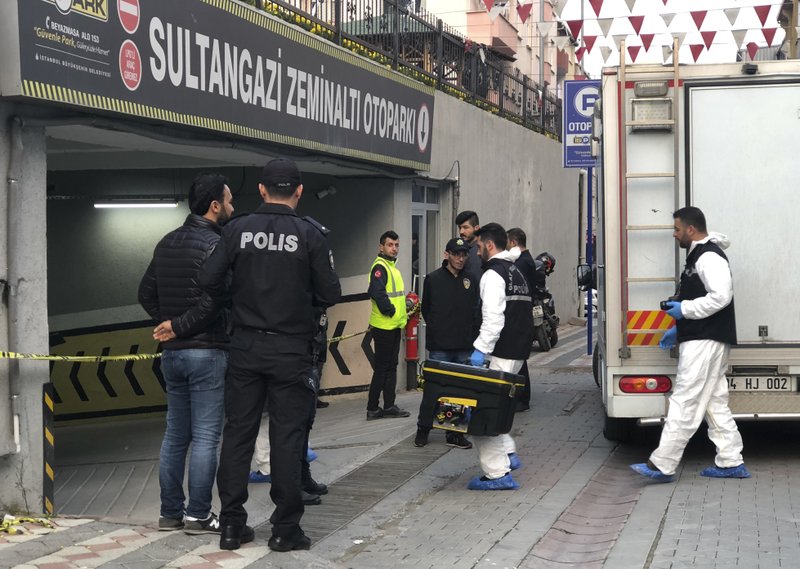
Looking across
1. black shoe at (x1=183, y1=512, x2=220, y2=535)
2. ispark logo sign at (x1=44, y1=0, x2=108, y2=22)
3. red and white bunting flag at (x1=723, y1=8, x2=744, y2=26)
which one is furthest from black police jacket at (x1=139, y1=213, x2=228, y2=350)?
red and white bunting flag at (x1=723, y1=8, x2=744, y2=26)

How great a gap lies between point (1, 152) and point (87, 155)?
A: 375 centimetres

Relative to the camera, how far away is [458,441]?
943cm

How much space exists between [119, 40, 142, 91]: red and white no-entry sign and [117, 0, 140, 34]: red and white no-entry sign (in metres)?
0.10

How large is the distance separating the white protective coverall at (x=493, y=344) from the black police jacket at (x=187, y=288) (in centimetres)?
214

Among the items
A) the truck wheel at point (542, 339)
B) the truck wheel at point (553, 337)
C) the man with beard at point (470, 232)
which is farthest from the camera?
the truck wheel at point (553, 337)

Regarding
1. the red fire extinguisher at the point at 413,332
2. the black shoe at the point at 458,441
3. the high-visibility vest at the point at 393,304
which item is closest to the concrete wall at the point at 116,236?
the red fire extinguisher at the point at 413,332

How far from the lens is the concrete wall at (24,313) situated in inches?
261

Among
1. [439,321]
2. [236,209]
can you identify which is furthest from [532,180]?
[439,321]

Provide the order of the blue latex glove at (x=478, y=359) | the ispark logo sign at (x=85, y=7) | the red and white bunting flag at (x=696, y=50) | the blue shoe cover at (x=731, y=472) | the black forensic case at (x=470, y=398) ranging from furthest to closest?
the red and white bunting flag at (x=696, y=50) < the blue shoe cover at (x=731, y=472) < the blue latex glove at (x=478, y=359) < the black forensic case at (x=470, y=398) < the ispark logo sign at (x=85, y=7)

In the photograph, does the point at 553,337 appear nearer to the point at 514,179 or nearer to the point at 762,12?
the point at 514,179

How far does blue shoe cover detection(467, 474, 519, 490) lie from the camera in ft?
25.7

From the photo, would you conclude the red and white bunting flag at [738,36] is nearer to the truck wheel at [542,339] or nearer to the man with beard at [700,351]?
the truck wheel at [542,339]

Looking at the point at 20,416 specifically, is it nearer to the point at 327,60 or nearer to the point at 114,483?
the point at 114,483

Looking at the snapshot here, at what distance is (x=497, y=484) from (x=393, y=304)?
340cm
